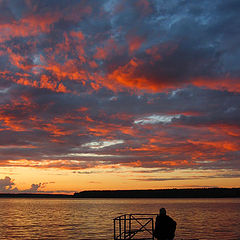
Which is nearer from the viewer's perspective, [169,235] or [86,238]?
[169,235]

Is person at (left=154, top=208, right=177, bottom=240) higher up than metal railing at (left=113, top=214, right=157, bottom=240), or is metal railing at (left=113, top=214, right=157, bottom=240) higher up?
person at (left=154, top=208, right=177, bottom=240)

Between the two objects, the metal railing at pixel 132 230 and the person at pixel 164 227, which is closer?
the person at pixel 164 227

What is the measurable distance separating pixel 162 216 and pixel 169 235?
1.01m

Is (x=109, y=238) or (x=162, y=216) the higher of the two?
(x=162, y=216)

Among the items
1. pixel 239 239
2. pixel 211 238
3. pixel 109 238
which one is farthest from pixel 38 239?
pixel 239 239

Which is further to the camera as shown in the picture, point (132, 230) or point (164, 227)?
point (132, 230)

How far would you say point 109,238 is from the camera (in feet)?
120

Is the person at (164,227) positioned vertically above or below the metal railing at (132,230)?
above

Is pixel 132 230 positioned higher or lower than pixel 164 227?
lower

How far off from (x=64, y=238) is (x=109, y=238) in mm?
5588

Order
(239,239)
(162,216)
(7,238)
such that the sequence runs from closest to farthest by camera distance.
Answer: (162,216) → (239,239) → (7,238)

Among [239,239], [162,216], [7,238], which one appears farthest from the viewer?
[7,238]

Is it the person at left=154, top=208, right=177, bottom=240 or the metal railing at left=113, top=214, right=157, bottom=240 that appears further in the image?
the metal railing at left=113, top=214, right=157, bottom=240

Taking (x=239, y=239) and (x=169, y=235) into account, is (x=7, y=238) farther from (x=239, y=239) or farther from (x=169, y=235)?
(x=169, y=235)
